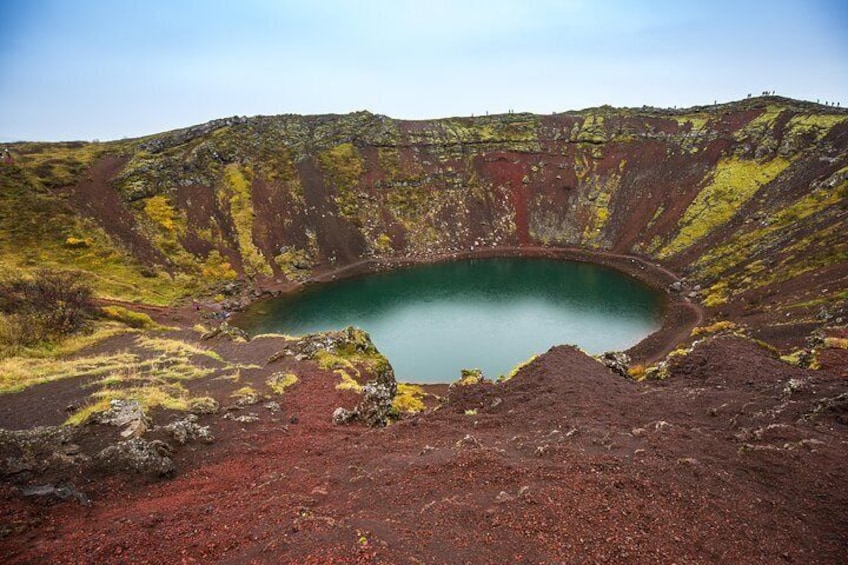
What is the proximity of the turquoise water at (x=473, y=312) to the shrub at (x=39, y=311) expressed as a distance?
21.9m

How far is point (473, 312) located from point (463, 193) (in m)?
47.0

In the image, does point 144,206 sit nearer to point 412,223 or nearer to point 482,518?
point 412,223

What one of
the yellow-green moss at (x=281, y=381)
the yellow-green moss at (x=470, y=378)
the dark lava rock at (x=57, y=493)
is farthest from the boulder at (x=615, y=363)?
the dark lava rock at (x=57, y=493)

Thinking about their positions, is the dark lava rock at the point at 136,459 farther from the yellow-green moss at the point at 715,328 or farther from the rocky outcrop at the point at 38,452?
the yellow-green moss at the point at 715,328

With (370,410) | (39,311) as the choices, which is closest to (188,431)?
(370,410)

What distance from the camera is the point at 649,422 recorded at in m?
21.8

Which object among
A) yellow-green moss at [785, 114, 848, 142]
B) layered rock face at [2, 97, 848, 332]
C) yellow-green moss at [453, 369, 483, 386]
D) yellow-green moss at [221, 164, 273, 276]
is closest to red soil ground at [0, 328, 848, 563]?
yellow-green moss at [453, 369, 483, 386]

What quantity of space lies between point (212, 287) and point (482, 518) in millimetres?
70887

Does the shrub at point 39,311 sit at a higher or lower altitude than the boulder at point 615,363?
higher

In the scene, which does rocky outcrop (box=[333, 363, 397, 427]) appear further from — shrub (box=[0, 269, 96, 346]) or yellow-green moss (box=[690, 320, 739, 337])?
yellow-green moss (box=[690, 320, 739, 337])

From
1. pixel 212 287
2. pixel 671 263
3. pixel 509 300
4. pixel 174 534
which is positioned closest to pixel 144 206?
pixel 212 287

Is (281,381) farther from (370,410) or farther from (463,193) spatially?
(463,193)

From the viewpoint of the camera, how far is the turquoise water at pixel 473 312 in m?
53.6

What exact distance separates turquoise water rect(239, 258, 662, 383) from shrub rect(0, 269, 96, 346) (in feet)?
71.9
